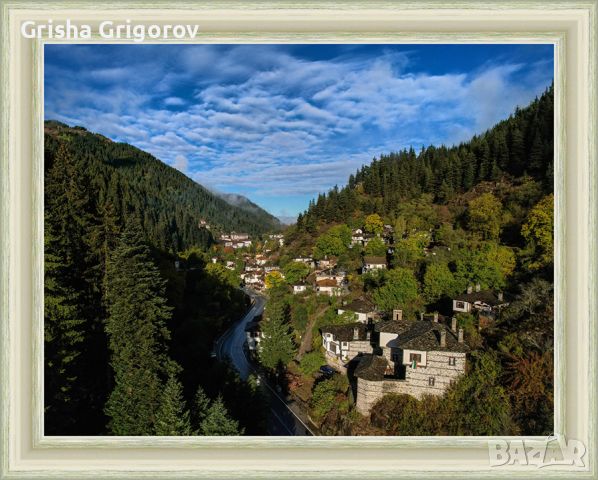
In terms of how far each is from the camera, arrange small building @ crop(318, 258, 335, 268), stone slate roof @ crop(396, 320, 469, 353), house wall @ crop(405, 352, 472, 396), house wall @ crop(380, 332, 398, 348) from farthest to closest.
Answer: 1. small building @ crop(318, 258, 335, 268)
2. house wall @ crop(380, 332, 398, 348)
3. stone slate roof @ crop(396, 320, 469, 353)
4. house wall @ crop(405, 352, 472, 396)

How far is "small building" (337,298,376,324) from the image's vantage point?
24513 mm

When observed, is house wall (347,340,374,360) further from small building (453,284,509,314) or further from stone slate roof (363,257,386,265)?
stone slate roof (363,257,386,265)

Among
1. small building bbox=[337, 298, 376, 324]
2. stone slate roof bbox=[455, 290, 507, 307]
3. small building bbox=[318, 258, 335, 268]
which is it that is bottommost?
small building bbox=[337, 298, 376, 324]

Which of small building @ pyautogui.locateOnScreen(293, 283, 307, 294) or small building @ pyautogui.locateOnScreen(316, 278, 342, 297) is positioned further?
small building @ pyautogui.locateOnScreen(293, 283, 307, 294)

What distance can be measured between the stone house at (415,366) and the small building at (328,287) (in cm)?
1218

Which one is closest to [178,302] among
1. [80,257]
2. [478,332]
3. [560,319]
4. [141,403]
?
[80,257]

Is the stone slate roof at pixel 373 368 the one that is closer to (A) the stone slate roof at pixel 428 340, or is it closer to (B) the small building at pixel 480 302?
(A) the stone slate roof at pixel 428 340

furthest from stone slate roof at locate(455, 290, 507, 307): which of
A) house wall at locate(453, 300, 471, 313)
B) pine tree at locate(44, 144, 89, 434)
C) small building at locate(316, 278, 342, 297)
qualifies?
pine tree at locate(44, 144, 89, 434)

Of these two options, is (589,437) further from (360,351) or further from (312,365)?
(312,365)

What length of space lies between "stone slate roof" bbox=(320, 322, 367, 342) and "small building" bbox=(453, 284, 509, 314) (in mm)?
6163

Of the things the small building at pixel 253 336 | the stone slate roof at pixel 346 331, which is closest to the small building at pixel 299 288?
the small building at pixel 253 336

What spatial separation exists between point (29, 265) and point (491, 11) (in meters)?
10.7

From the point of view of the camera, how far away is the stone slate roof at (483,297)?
20520mm

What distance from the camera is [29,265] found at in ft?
22.6
